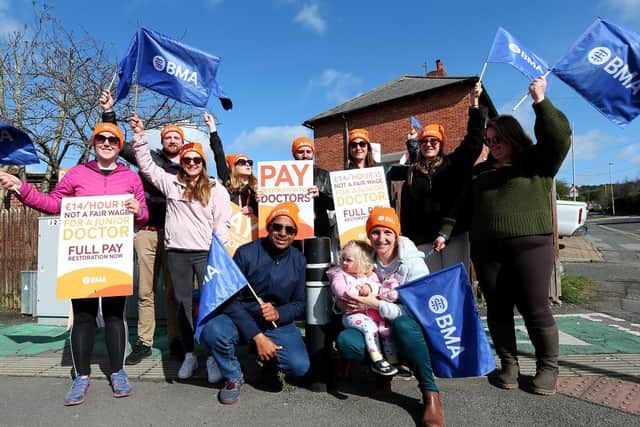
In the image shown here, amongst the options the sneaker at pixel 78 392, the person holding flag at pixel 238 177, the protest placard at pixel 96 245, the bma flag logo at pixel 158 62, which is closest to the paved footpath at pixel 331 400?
the sneaker at pixel 78 392

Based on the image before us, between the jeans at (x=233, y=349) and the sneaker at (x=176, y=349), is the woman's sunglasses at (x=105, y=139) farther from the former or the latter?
the sneaker at (x=176, y=349)

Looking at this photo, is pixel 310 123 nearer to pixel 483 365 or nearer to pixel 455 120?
pixel 455 120

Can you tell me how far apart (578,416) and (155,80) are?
5310 millimetres

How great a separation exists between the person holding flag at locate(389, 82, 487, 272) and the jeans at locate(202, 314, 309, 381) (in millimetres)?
1536

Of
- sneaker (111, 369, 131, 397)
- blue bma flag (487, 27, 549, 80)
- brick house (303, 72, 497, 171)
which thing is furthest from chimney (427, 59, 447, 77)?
sneaker (111, 369, 131, 397)

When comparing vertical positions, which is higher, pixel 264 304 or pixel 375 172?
pixel 375 172

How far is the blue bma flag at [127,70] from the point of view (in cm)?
464

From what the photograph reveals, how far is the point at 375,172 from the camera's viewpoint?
168 inches

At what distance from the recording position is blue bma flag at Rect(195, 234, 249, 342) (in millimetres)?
3254

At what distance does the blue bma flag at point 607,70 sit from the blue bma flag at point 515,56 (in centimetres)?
20

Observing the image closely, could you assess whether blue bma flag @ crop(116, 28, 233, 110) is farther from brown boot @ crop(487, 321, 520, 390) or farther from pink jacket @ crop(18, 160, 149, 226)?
brown boot @ crop(487, 321, 520, 390)

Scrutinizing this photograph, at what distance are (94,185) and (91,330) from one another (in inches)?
49.1

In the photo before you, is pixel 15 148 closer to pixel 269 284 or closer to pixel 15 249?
pixel 269 284

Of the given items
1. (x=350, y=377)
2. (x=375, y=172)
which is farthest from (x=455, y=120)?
(x=350, y=377)
